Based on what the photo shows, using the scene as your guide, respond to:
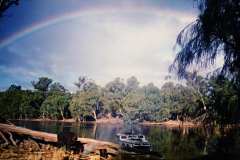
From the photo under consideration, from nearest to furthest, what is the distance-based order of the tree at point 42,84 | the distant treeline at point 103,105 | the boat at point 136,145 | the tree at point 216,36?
the tree at point 216,36 → the boat at point 136,145 → the distant treeline at point 103,105 → the tree at point 42,84

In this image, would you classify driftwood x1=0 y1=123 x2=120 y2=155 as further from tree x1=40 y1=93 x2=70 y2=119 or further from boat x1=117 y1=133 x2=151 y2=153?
tree x1=40 y1=93 x2=70 y2=119

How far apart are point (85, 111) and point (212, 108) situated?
63.8m

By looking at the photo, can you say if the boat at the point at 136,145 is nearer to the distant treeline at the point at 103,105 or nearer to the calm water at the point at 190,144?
the calm water at the point at 190,144

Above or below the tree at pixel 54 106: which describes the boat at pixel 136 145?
below

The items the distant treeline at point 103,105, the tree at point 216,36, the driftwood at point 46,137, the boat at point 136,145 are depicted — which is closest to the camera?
the tree at point 216,36

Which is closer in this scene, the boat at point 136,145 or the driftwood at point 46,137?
the driftwood at point 46,137

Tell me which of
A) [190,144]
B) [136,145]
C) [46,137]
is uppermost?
[46,137]

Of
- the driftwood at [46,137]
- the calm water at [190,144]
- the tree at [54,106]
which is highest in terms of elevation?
the tree at [54,106]

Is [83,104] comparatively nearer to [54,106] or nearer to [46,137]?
[54,106]

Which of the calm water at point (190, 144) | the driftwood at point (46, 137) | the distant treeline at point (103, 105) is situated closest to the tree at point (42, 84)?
the distant treeline at point (103, 105)

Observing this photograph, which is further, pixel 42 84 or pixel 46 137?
pixel 42 84

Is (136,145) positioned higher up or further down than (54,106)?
further down

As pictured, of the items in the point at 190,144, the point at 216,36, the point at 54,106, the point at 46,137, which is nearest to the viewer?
the point at 216,36

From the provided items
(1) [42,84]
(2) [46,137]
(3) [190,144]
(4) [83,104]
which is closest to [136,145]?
(3) [190,144]
